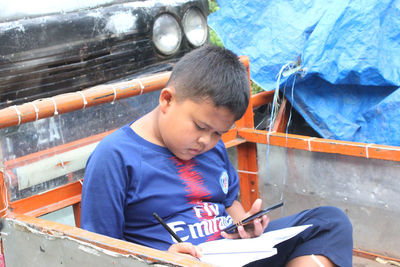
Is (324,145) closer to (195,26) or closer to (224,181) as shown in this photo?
(224,181)

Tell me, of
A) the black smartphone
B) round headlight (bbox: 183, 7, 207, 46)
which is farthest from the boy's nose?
round headlight (bbox: 183, 7, 207, 46)

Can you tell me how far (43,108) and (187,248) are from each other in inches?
26.3

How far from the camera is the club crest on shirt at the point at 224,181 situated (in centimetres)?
189

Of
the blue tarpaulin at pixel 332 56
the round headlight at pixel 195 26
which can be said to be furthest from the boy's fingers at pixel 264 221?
the round headlight at pixel 195 26

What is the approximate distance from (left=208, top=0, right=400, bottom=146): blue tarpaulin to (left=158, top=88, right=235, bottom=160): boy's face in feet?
3.96

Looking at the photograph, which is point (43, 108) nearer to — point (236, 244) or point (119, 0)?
point (236, 244)

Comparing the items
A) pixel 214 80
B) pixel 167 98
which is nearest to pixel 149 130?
pixel 167 98

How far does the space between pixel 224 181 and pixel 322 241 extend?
451 millimetres

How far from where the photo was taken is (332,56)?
8.73ft

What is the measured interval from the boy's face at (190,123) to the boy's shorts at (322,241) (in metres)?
0.42

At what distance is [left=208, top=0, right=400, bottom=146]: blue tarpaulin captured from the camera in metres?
2.60

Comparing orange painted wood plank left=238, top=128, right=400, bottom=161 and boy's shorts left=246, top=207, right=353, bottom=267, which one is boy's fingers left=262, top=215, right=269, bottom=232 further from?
orange painted wood plank left=238, top=128, right=400, bottom=161

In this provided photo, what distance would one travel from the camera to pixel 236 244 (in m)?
1.51

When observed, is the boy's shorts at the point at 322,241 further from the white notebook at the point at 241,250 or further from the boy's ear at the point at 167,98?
the boy's ear at the point at 167,98
